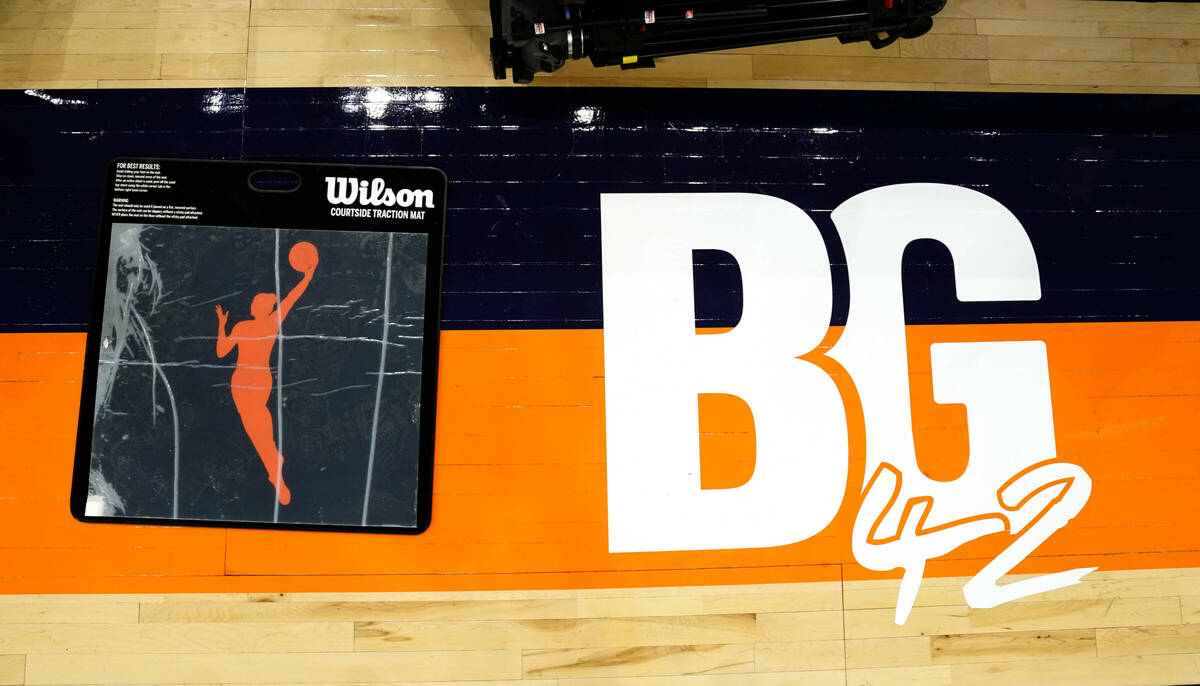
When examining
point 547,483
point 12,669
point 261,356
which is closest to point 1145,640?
point 547,483

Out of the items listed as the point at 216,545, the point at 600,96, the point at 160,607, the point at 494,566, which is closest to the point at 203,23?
the point at 600,96

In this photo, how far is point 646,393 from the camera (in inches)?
99.0

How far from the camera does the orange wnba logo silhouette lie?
240cm

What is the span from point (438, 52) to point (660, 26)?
0.87m

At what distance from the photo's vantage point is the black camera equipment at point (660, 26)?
88.7 inches

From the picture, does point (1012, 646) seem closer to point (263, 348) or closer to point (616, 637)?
point (616, 637)

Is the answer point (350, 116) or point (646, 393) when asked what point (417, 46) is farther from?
point (646, 393)

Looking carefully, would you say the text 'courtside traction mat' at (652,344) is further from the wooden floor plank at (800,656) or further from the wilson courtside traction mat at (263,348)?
the wooden floor plank at (800,656)

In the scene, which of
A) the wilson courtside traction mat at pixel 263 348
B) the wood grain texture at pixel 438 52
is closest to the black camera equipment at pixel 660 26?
the wood grain texture at pixel 438 52

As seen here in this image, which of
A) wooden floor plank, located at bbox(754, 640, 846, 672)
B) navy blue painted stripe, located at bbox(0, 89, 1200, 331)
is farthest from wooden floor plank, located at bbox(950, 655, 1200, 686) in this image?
navy blue painted stripe, located at bbox(0, 89, 1200, 331)

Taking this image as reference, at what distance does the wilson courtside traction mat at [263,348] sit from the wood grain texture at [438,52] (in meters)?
0.40

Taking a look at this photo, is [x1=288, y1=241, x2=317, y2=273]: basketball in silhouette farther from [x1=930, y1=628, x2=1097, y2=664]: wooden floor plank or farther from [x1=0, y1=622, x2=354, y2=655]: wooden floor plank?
[x1=930, y1=628, x2=1097, y2=664]: wooden floor plank

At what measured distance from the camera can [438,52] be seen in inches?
104

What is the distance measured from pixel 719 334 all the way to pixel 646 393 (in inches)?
13.4
